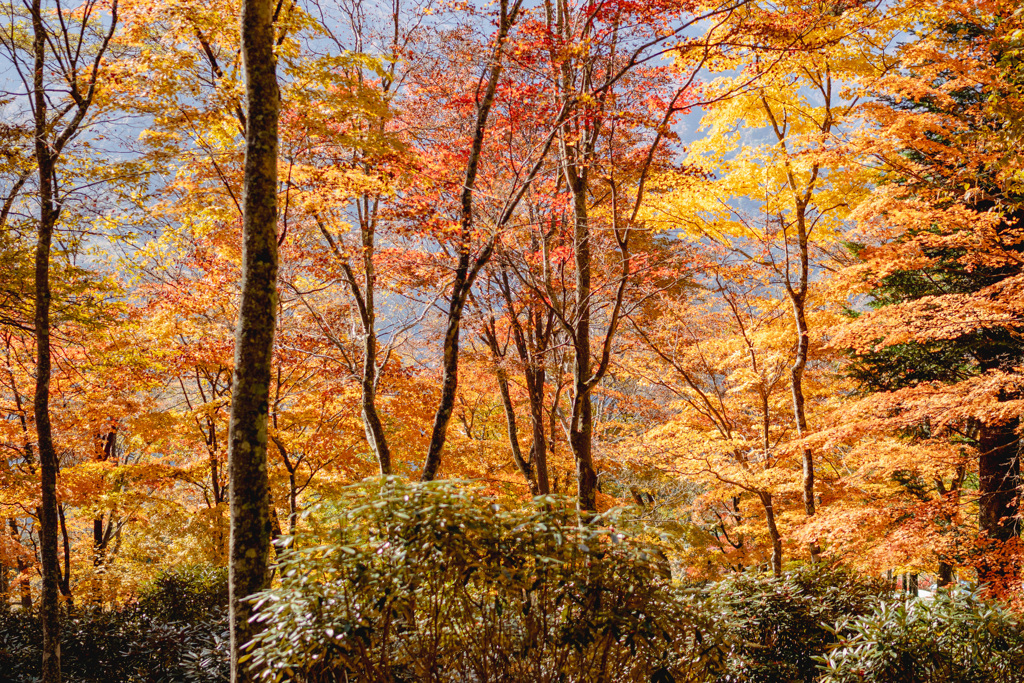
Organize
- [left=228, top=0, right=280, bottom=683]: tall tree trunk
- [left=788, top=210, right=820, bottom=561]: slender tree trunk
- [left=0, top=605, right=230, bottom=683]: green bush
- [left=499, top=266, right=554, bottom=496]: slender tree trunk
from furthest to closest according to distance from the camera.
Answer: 1. [left=499, top=266, right=554, bottom=496]: slender tree trunk
2. [left=788, top=210, right=820, bottom=561]: slender tree trunk
3. [left=0, top=605, right=230, bottom=683]: green bush
4. [left=228, top=0, right=280, bottom=683]: tall tree trunk

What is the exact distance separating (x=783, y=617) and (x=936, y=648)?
1443mm

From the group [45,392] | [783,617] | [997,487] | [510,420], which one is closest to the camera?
[783,617]

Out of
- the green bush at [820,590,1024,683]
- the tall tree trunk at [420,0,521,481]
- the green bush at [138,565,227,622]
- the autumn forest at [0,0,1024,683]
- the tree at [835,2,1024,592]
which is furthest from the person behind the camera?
the green bush at [138,565,227,622]

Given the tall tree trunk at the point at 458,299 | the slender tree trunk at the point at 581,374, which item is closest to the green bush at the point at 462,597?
the slender tree trunk at the point at 581,374

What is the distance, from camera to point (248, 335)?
3.06 metres

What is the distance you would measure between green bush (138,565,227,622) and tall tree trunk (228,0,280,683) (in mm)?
6463

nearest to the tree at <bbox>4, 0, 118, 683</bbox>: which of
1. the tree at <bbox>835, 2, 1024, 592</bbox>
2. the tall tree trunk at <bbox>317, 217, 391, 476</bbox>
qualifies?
the tall tree trunk at <bbox>317, 217, 391, 476</bbox>

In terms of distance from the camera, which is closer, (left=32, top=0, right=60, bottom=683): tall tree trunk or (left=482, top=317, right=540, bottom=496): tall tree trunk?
(left=32, top=0, right=60, bottom=683): tall tree trunk

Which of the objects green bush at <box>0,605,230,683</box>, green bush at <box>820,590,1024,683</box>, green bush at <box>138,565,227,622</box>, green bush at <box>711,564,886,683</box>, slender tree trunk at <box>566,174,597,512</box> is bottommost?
green bush at <box>138,565,227,622</box>

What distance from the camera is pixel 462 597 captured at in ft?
8.81

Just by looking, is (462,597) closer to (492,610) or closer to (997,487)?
(492,610)

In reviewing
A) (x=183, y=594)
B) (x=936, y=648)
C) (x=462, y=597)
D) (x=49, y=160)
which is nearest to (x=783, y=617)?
(x=936, y=648)

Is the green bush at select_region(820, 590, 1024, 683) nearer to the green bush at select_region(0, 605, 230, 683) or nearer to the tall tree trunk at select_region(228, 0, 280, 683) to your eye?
the tall tree trunk at select_region(228, 0, 280, 683)

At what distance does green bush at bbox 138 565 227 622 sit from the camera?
880 cm
